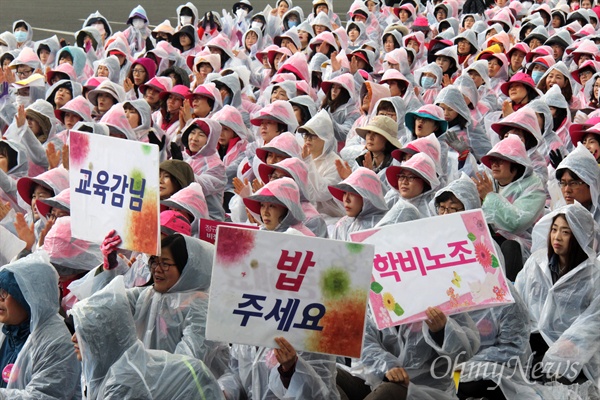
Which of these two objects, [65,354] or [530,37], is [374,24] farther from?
[65,354]

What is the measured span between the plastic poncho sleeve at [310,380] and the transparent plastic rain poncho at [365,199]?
2.32 meters

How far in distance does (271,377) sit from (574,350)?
5.50 feet

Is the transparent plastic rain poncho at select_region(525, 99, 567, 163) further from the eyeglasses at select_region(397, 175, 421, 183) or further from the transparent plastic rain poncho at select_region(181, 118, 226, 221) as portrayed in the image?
the transparent plastic rain poncho at select_region(181, 118, 226, 221)

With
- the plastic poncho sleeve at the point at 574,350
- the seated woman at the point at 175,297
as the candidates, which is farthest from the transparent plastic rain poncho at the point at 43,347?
the plastic poncho sleeve at the point at 574,350

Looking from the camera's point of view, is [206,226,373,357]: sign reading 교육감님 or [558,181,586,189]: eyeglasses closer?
[206,226,373,357]: sign reading 교육감님

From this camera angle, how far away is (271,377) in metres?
5.00

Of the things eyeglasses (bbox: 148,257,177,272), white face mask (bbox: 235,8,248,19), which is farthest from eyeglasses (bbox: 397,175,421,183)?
white face mask (bbox: 235,8,248,19)

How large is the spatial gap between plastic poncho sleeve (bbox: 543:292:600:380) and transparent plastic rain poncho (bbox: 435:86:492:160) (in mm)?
4244

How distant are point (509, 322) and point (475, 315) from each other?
174 mm

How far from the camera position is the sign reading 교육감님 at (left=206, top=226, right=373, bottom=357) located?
4.55m

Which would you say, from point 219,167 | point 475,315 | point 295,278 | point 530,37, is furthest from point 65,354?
point 530,37

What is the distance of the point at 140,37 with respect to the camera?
17062mm

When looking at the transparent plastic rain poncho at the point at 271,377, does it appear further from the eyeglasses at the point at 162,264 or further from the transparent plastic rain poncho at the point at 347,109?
the transparent plastic rain poncho at the point at 347,109

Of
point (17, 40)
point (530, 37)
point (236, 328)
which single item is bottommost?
point (17, 40)
